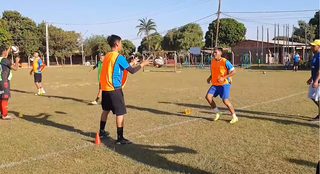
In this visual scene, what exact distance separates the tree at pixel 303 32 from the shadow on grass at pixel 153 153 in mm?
64248

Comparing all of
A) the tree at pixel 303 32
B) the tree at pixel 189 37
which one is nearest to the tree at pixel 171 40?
the tree at pixel 189 37

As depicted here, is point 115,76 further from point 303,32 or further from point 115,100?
point 303,32

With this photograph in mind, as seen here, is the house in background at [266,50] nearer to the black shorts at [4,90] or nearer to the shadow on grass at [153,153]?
the black shorts at [4,90]

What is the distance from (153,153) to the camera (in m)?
5.42

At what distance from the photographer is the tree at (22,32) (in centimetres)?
6806

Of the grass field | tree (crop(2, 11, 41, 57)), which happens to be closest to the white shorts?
the grass field

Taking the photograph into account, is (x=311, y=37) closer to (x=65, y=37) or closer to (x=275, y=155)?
(x=65, y=37)

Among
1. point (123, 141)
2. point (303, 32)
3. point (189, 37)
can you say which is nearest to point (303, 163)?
point (123, 141)

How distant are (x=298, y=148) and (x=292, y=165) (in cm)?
95

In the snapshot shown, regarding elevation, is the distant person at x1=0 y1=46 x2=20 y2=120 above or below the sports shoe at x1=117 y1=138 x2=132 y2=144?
above

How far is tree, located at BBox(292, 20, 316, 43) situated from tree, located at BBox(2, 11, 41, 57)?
56262 mm

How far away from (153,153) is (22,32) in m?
72.0

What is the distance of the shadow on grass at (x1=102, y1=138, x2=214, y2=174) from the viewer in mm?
4678

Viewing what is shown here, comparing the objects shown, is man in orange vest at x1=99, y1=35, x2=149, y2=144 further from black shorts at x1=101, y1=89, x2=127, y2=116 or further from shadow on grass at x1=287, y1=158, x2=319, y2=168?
shadow on grass at x1=287, y1=158, x2=319, y2=168
